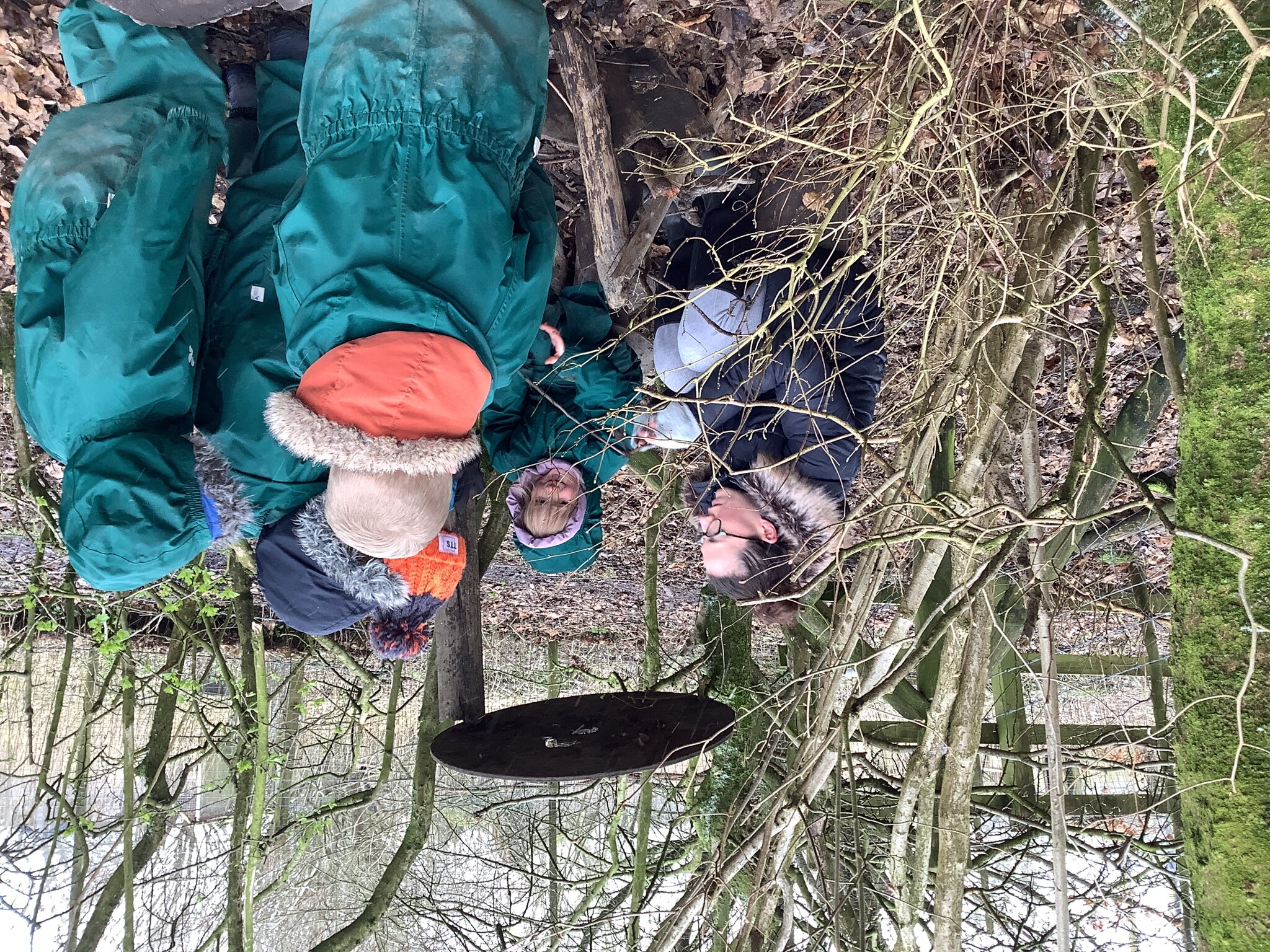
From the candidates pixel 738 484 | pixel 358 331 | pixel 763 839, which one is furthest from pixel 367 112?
pixel 763 839

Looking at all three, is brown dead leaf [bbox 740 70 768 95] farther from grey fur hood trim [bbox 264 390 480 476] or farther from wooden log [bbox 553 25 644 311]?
grey fur hood trim [bbox 264 390 480 476]

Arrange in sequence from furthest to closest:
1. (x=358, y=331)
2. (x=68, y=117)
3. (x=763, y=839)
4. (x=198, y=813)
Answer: (x=198, y=813), (x=68, y=117), (x=763, y=839), (x=358, y=331)

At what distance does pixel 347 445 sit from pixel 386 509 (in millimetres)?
188

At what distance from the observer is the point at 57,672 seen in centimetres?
310

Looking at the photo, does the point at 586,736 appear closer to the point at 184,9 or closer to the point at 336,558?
the point at 336,558

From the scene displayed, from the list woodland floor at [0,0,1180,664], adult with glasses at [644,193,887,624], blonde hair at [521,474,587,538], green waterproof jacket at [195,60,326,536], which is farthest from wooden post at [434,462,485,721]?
woodland floor at [0,0,1180,664]

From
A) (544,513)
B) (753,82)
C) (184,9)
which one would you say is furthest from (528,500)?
(184,9)

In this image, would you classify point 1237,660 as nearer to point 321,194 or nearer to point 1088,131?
point 1088,131

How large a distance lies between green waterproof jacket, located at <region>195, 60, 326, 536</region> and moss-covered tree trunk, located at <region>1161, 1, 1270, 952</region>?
182 cm

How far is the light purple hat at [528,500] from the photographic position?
2314mm

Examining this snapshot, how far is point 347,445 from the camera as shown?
145 cm

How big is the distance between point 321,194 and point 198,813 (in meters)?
3.81

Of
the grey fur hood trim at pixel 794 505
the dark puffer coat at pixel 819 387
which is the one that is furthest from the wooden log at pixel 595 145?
the grey fur hood trim at pixel 794 505

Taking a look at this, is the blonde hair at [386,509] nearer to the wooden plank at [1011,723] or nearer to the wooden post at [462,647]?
the wooden post at [462,647]
